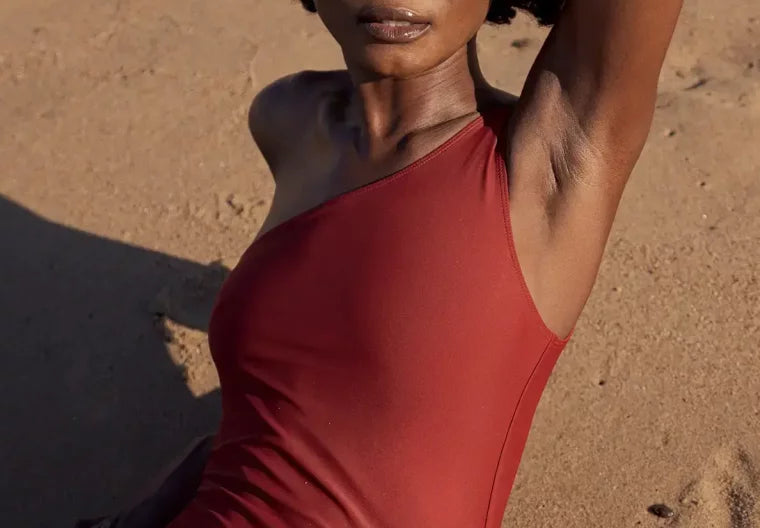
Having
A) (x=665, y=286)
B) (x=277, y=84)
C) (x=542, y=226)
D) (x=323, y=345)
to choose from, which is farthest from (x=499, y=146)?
(x=665, y=286)

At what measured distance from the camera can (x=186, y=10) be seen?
12.7 feet

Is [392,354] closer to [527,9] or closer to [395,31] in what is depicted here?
[395,31]

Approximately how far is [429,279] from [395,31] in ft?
1.09

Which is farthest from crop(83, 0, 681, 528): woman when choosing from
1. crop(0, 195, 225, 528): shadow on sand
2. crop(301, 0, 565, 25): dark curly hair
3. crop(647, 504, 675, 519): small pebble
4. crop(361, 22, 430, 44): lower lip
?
crop(0, 195, 225, 528): shadow on sand

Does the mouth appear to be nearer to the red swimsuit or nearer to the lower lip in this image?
the lower lip

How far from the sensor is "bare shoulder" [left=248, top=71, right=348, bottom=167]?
5.43 feet

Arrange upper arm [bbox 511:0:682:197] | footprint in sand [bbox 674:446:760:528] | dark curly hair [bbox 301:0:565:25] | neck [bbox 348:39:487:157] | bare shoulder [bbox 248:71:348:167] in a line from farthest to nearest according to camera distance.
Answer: footprint in sand [bbox 674:446:760:528] → bare shoulder [bbox 248:71:348:167] → dark curly hair [bbox 301:0:565:25] → neck [bbox 348:39:487:157] → upper arm [bbox 511:0:682:197]

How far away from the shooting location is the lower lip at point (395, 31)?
1275mm

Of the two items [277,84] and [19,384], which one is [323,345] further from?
[19,384]

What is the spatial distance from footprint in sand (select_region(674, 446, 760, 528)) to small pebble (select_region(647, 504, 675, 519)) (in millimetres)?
21

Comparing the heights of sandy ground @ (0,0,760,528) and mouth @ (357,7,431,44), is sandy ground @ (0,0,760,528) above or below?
below

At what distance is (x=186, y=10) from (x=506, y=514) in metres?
2.56

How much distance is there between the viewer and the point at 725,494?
82.4 inches

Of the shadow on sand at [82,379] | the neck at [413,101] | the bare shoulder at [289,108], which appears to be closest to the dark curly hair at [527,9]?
the neck at [413,101]
